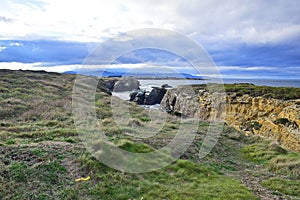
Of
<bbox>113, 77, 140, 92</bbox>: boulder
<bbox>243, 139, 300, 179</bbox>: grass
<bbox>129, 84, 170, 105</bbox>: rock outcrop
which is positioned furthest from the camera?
<bbox>113, 77, 140, 92</bbox>: boulder

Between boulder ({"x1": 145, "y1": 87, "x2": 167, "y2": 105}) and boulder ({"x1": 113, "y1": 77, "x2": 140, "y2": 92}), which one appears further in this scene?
boulder ({"x1": 113, "y1": 77, "x2": 140, "y2": 92})

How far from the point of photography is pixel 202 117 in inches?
1063

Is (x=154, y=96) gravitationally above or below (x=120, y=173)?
above

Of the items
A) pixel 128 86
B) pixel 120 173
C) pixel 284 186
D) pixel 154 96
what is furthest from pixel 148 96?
pixel 120 173

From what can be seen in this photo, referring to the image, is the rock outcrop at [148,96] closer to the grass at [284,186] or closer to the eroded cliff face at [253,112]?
the eroded cliff face at [253,112]

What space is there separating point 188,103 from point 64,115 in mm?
17250

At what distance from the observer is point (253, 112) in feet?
69.8

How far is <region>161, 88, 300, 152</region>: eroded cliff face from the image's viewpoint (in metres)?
16.7

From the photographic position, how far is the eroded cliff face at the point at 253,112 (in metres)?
16.7

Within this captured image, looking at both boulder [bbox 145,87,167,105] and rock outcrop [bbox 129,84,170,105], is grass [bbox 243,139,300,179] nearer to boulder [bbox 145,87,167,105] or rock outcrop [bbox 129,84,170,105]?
rock outcrop [bbox 129,84,170,105]

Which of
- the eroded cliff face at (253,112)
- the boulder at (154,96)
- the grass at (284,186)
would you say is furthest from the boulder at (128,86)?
the grass at (284,186)

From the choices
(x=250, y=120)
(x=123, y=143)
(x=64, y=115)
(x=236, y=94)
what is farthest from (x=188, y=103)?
(x=123, y=143)

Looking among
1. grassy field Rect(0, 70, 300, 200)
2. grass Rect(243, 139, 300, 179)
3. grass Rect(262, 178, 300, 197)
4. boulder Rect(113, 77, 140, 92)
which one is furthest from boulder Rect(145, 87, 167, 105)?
grass Rect(262, 178, 300, 197)

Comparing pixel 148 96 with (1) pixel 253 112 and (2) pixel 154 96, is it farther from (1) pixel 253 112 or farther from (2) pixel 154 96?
(1) pixel 253 112
